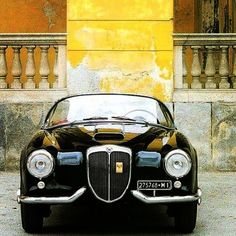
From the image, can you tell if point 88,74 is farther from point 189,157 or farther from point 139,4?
point 189,157

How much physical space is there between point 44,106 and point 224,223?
505cm

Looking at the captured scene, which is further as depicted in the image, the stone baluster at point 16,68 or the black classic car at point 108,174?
the stone baluster at point 16,68

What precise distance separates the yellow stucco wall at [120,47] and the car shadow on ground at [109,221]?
12.4ft

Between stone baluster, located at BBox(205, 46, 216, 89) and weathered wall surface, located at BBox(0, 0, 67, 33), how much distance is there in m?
4.44

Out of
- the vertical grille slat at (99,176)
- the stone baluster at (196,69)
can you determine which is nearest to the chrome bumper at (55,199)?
the vertical grille slat at (99,176)

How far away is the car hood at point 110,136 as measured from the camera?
7066mm

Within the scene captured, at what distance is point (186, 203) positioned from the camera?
6.97m

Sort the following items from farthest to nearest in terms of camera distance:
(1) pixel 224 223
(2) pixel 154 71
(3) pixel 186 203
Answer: (2) pixel 154 71
(1) pixel 224 223
(3) pixel 186 203

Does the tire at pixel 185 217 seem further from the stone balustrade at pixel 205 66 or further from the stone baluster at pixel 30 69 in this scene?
the stone baluster at pixel 30 69

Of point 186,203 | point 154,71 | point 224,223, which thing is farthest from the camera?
point 154,71

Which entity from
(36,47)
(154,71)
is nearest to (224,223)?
(154,71)

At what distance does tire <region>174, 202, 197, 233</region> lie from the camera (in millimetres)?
7074

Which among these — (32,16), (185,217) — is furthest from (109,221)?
(32,16)

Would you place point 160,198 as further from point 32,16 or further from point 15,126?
point 32,16
